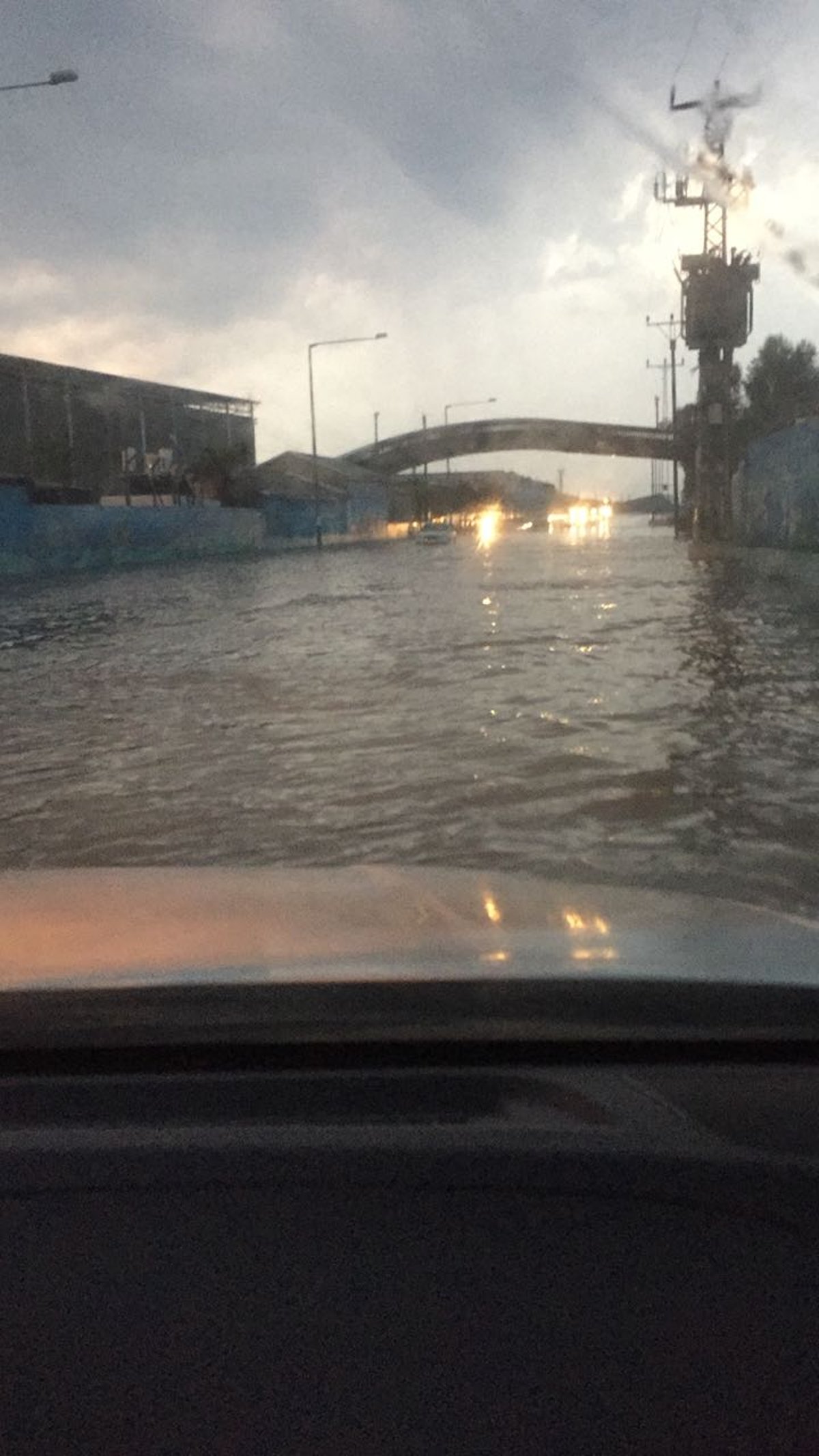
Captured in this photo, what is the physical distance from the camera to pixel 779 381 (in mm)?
66125

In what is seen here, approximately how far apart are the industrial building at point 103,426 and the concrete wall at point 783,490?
22.0 m

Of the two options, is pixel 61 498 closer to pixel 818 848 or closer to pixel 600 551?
pixel 600 551

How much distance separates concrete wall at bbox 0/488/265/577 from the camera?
1362 inches

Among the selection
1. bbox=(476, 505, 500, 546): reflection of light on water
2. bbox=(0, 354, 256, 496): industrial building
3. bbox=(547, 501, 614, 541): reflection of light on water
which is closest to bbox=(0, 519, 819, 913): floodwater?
bbox=(0, 354, 256, 496): industrial building

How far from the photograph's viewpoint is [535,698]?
11836mm

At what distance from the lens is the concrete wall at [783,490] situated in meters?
32.7

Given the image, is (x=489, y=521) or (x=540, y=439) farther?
(x=489, y=521)

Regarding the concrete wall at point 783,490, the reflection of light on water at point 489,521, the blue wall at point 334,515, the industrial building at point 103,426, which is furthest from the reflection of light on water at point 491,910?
the reflection of light on water at point 489,521

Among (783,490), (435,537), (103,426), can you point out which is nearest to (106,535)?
(783,490)

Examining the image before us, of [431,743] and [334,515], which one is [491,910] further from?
[334,515]

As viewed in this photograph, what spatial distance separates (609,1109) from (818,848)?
4806mm

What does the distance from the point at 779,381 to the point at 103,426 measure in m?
28.3

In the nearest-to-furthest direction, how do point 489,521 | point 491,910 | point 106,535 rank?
point 491,910
point 106,535
point 489,521

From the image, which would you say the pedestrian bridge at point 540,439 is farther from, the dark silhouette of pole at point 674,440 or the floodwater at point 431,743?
the floodwater at point 431,743
